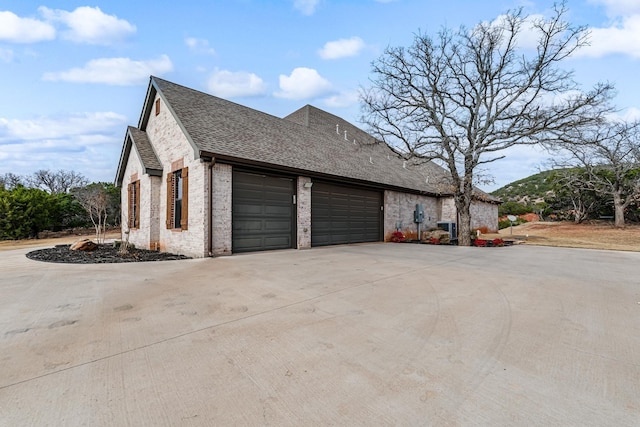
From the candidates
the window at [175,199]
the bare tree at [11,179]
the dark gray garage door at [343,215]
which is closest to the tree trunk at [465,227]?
the dark gray garage door at [343,215]

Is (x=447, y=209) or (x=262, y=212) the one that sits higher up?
(x=447, y=209)

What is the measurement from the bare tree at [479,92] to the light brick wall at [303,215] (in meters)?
4.56

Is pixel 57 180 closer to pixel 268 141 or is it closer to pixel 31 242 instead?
pixel 31 242

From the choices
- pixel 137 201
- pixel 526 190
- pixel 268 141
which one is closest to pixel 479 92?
pixel 268 141

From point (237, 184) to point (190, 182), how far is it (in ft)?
4.65

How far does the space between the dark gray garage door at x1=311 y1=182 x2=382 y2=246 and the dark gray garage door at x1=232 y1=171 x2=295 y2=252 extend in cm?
124

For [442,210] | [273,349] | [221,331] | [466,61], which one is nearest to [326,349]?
[273,349]

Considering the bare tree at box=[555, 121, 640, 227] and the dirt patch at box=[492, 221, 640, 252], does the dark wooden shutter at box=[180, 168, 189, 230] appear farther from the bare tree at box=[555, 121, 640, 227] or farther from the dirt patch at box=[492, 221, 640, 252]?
the bare tree at box=[555, 121, 640, 227]

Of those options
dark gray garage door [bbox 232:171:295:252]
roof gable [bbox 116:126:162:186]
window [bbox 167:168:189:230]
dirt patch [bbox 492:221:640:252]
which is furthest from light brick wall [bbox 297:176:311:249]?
dirt patch [bbox 492:221:640:252]

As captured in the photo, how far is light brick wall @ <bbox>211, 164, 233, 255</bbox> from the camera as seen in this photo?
27.0 ft

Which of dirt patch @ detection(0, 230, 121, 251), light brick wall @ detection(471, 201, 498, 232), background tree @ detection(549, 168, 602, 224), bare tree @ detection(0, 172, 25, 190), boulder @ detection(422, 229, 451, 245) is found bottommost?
dirt patch @ detection(0, 230, 121, 251)

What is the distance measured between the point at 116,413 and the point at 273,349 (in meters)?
1.19

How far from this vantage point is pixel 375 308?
3.71 m

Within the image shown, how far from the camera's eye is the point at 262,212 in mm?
9438
